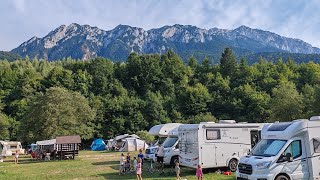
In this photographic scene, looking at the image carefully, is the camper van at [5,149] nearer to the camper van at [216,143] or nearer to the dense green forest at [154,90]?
the dense green forest at [154,90]

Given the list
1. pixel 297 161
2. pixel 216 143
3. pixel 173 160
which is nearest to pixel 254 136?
pixel 216 143

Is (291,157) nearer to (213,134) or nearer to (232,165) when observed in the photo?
(213,134)

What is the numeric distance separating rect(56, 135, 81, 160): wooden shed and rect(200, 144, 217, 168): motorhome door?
63.9ft

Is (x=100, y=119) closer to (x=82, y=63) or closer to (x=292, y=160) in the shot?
(x=82, y=63)

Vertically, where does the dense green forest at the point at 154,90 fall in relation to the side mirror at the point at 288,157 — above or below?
above

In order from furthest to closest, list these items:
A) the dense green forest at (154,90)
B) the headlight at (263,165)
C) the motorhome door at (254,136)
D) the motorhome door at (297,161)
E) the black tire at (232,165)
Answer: the dense green forest at (154,90) < the motorhome door at (254,136) < the black tire at (232,165) < the motorhome door at (297,161) < the headlight at (263,165)

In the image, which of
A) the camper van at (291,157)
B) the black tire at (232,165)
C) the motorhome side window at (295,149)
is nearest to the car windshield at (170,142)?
the black tire at (232,165)

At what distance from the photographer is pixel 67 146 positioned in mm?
36375

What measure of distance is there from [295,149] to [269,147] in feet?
3.16

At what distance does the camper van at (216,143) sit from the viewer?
720 inches

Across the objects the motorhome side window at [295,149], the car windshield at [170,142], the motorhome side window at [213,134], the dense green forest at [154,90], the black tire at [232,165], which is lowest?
the black tire at [232,165]

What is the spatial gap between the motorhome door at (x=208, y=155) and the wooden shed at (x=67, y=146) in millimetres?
19465

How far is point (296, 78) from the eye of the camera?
8194cm

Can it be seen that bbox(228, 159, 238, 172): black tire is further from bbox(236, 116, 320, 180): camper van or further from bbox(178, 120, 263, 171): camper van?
bbox(236, 116, 320, 180): camper van
